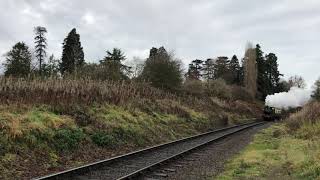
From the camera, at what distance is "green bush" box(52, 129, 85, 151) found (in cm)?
→ 1600

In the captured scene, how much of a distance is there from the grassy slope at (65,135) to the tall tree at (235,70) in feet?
295

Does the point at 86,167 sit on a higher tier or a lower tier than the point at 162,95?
lower

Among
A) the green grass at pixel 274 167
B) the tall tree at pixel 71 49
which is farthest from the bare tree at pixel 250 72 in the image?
the green grass at pixel 274 167

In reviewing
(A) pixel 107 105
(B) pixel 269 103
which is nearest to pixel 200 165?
(A) pixel 107 105

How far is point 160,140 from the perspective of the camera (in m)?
24.8

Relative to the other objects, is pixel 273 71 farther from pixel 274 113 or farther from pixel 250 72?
pixel 274 113

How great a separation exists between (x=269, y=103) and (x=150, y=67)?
105 ft

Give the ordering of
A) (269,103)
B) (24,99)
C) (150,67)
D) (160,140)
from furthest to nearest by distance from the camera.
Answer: (269,103) < (150,67) < (160,140) < (24,99)

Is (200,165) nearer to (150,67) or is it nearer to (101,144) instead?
(101,144)

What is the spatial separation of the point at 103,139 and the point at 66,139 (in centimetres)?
264

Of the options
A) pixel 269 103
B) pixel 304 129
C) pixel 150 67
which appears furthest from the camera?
pixel 269 103

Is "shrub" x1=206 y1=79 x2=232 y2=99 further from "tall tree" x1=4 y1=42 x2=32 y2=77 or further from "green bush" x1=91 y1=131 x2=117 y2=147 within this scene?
"green bush" x1=91 y1=131 x2=117 y2=147

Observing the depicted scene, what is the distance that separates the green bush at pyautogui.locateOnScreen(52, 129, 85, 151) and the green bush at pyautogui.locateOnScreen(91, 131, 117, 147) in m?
1.15

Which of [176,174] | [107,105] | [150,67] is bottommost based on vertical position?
[176,174]
